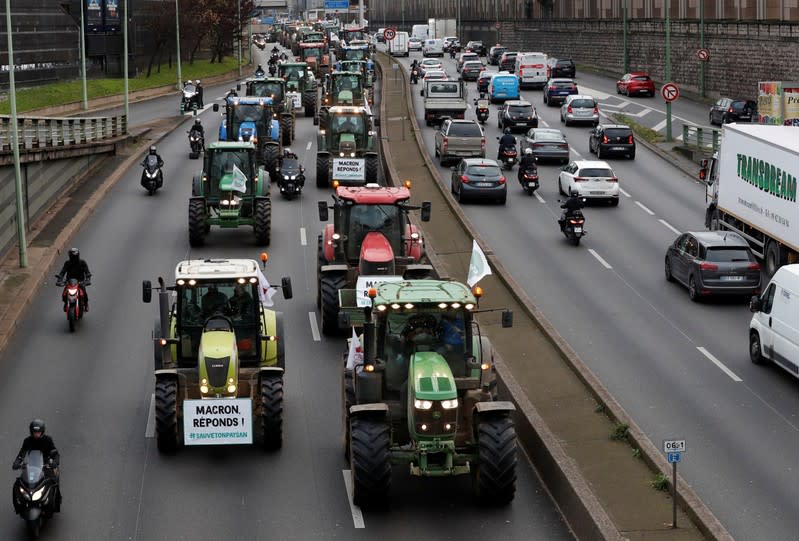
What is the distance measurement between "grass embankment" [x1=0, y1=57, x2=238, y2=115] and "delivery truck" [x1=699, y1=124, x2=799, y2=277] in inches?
1528

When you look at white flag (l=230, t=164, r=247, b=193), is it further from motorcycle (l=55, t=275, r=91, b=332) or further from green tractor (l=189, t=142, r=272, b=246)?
motorcycle (l=55, t=275, r=91, b=332)

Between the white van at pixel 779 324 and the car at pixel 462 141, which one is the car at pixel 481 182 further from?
the white van at pixel 779 324

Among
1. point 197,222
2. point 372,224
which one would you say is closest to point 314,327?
point 372,224

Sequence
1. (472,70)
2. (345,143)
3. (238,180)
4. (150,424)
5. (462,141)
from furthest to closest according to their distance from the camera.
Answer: (472,70) → (462,141) → (345,143) → (238,180) → (150,424)

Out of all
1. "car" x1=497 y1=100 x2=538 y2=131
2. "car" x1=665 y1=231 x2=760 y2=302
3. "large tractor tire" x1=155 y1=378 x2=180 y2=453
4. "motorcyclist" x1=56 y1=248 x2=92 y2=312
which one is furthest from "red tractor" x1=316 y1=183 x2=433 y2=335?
"car" x1=497 y1=100 x2=538 y2=131

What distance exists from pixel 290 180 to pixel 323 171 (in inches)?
85.5

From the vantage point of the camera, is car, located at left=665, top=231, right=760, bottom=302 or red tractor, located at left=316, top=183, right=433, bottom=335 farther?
car, located at left=665, top=231, right=760, bottom=302

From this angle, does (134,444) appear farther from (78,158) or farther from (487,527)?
(78,158)

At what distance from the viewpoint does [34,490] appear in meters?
17.3

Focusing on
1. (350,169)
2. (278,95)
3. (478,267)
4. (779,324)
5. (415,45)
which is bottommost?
(779,324)

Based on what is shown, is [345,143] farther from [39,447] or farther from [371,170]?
[39,447]

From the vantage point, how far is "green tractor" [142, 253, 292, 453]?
66.1 feet

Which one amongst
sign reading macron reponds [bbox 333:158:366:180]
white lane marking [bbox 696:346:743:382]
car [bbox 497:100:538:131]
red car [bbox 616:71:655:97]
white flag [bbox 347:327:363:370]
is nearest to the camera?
white flag [bbox 347:327:363:370]

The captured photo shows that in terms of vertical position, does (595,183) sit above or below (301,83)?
below
